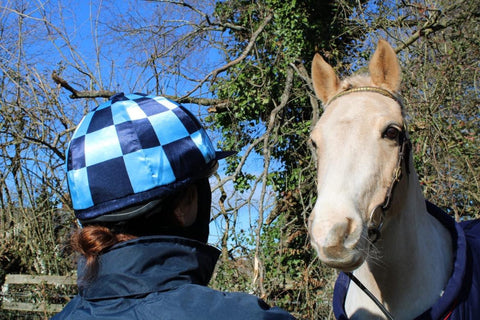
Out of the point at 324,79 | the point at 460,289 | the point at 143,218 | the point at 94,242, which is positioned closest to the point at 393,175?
the point at 460,289

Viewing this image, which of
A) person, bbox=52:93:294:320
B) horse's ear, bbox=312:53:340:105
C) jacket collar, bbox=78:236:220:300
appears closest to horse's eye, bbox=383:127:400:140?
horse's ear, bbox=312:53:340:105

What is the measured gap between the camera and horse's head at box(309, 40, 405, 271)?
147 centimetres

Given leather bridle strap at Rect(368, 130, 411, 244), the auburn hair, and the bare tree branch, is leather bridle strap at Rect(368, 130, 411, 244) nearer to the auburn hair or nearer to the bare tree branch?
the auburn hair

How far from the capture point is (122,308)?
86 cm

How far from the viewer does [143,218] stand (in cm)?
104

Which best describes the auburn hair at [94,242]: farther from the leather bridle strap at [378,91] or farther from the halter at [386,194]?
the leather bridle strap at [378,91]

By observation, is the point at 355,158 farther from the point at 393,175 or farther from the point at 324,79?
the point at 324,79

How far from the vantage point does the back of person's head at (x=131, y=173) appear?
1.02 meters

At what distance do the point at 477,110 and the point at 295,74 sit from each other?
2.73 meters

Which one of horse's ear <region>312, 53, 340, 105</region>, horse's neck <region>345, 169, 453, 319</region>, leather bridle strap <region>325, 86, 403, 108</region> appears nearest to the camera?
horse's neck <region>345, 169, 453, 319</region>

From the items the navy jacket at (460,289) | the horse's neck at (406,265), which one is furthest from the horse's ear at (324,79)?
the navy jacket at (460,289)

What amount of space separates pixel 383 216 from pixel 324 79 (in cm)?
95

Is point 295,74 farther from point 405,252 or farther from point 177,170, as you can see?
point 177,170

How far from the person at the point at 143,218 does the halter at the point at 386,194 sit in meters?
0.85
